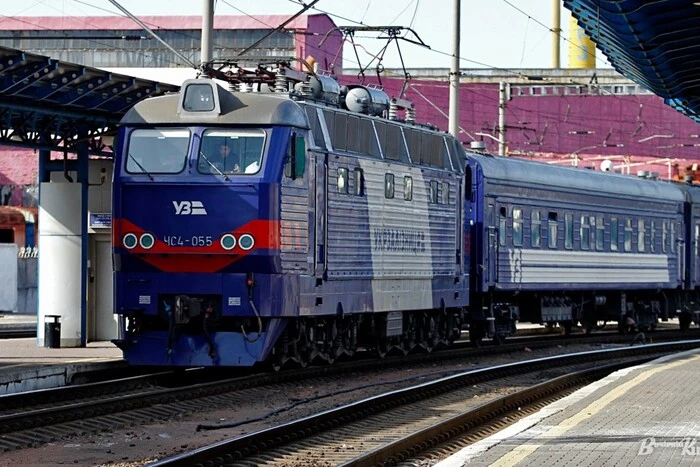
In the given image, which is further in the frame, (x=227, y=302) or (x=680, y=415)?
(x=227, y=302)

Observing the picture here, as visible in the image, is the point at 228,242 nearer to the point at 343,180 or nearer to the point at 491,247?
the point at 343,180

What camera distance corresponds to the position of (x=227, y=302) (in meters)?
18.5

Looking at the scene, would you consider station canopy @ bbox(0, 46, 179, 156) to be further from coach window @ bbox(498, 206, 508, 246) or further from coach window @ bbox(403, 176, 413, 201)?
coach window @ bbox(498, 206, 508, 246)

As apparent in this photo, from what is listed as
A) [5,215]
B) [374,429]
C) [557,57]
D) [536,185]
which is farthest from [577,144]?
[374,429]

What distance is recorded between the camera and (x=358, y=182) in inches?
830

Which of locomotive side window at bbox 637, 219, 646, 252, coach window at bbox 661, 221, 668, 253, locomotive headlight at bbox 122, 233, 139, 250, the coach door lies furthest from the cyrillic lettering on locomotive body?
coach window at bbox 661, 221, 668, 253

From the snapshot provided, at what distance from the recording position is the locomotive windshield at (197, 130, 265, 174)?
738 inches

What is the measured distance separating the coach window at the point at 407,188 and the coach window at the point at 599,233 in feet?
34.6

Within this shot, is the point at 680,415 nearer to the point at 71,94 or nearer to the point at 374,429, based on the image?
the point at 374,429

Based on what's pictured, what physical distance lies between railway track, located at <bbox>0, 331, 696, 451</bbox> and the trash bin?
2.99 meters

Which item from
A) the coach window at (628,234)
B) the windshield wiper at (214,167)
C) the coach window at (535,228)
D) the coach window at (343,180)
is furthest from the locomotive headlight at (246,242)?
the coach window at (628,234)

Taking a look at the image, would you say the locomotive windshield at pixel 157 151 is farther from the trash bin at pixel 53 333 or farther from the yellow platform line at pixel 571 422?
the yellow platform line at pixel 571 422

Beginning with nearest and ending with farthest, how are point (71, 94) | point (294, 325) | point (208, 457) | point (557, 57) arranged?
point (208, 457), point (294, 325), point (71, 94), point (557, 57)

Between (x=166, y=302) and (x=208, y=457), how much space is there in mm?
7399
